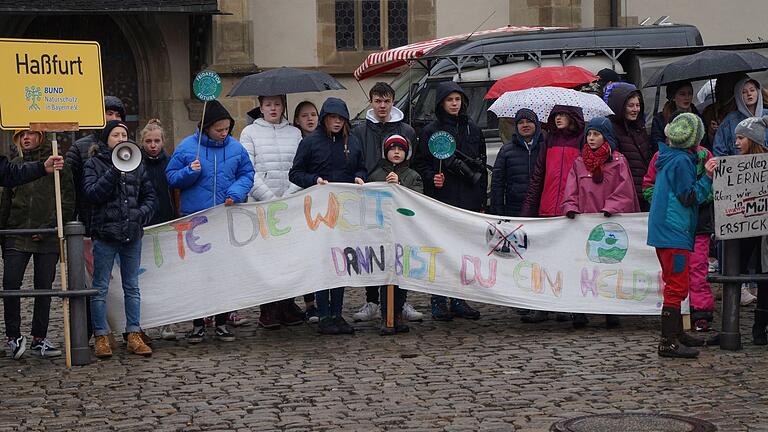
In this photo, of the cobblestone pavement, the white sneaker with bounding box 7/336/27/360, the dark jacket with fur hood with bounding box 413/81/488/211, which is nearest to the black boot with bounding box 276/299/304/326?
the cobblestone pavement

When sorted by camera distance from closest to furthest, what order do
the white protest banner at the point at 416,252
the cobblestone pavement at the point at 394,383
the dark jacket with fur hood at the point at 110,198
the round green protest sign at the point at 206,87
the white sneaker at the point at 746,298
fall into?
1. the cobblestone pavement at the point at 394,383
2. the dark jacket with fur hood at the point at 110,198
3. the white protest banner at the point at 416,252
4. the round green protest sign at the point at 206,87
5. the white sneaker at the point at 746,298

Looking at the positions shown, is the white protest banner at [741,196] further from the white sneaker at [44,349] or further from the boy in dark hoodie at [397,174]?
the white sneaker at [44,349]

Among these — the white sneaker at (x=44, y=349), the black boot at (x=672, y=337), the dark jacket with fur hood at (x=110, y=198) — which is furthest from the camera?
the white sneaker at (x=44, y=349)

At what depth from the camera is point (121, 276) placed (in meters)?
11.1

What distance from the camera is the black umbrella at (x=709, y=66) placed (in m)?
12.6

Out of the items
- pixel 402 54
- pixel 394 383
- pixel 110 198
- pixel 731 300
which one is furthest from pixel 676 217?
pixel 402 54

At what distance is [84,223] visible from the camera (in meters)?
11.0

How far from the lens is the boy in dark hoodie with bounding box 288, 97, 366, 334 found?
11820mm

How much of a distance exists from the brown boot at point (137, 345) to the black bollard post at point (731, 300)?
4.12 m

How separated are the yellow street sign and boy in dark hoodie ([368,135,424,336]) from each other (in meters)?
2.32

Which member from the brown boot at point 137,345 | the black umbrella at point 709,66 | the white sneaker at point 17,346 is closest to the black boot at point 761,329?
the black umbrella at point 709,66

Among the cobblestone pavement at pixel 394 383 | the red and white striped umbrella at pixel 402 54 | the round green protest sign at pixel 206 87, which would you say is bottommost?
the cobblestone pavement at pixel 394 383

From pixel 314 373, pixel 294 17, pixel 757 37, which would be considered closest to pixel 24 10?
pixel 294 17

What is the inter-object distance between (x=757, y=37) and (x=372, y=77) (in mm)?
6633
